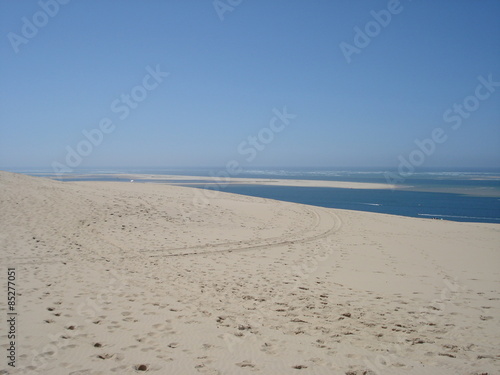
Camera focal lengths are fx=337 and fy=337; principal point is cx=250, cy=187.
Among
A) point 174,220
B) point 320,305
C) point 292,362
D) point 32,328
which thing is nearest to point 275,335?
point 292,362

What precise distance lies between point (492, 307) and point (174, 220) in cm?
1289

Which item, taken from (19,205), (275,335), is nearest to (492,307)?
(275,335)

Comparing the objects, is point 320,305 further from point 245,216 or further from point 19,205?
point 19,205

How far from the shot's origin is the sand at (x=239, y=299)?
454 centimetres

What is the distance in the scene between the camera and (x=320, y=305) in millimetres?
6660

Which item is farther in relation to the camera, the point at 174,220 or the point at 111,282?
the point at 174,220

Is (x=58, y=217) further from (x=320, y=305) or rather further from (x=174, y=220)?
(x=320, y=305)

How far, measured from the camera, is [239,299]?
6918mm

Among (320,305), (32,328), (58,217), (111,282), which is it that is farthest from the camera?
(58,217)

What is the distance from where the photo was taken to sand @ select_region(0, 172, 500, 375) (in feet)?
14.9

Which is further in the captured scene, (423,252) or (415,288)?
(423,252)

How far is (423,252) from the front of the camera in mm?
12383

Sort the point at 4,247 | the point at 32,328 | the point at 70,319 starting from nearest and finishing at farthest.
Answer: the point at 32,328, the point at 70,319, the point at 4,247

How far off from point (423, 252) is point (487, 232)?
7793mm
